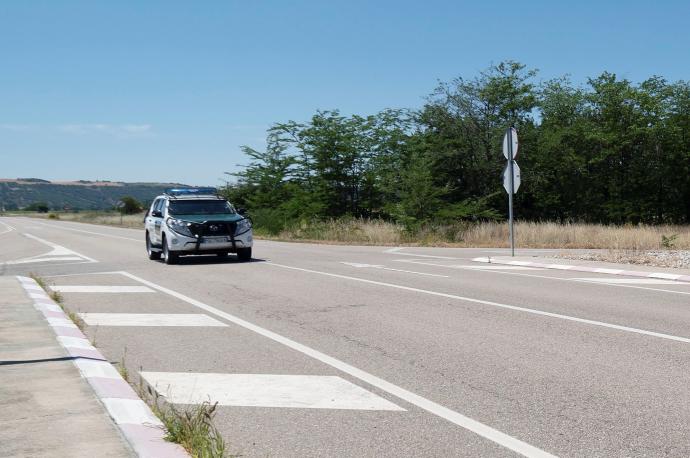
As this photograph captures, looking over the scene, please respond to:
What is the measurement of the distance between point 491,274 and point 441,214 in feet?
59.0

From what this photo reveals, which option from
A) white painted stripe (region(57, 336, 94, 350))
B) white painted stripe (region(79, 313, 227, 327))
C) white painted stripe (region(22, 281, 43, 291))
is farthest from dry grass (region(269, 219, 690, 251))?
white painted stripe (region(57, 336, 94, 350))

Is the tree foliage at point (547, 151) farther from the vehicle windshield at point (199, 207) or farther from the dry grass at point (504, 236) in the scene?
the vehicle windshield at point (199, 207)

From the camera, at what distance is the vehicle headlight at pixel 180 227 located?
1931 cm

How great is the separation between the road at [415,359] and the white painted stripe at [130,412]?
45 cm

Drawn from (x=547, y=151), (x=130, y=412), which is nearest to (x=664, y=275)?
(x=130, y=412)

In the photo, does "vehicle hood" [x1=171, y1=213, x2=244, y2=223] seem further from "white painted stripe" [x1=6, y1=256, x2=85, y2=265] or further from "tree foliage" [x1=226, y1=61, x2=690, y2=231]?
"tree foliage" [x1=226, y1=61, x2=690, y2=231]

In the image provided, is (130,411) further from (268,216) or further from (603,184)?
(603,184)

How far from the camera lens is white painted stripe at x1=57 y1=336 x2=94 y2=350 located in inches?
302

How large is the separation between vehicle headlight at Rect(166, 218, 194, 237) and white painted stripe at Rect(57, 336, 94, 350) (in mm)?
11214

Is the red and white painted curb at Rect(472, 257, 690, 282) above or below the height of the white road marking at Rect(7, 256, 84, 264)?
above

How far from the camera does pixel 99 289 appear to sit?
13938mm

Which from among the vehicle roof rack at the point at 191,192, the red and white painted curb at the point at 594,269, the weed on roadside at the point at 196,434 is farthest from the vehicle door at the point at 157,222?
the weed on roadside at the point at 196,434

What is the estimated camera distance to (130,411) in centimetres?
516

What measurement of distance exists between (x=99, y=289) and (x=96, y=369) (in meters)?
7.76
